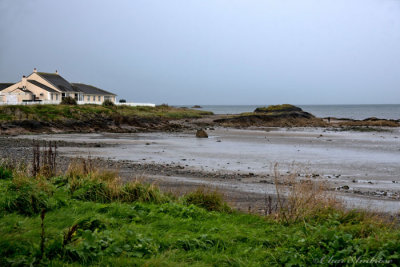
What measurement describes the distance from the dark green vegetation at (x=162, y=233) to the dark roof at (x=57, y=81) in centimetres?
6185

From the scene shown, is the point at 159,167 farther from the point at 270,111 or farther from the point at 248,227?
the point at 270,111

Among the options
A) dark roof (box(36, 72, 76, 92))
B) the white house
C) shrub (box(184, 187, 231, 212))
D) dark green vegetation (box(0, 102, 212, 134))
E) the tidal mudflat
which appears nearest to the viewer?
shrub (box(184, 187, 231, 212))

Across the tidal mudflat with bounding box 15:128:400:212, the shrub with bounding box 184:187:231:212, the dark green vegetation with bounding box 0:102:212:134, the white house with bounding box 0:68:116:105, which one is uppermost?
the white house with bounding box 0:68:116:105

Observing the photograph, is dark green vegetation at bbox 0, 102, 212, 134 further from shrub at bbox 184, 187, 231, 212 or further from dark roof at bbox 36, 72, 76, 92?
shrub at bbox 184, 187, 231, 212

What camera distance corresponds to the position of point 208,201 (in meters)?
9.00

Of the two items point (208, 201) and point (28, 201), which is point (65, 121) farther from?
point (28, 201)

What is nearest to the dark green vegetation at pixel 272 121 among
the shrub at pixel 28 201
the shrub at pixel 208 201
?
the shrub at pixel 208 201

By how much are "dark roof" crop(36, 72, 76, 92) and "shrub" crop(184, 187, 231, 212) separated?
6231 cm

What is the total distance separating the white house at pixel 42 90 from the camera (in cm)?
6022

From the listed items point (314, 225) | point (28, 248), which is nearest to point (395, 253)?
point (314, 225)

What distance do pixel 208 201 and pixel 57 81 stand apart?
65724 mm

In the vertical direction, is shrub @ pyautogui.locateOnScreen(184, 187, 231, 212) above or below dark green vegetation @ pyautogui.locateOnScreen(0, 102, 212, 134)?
below

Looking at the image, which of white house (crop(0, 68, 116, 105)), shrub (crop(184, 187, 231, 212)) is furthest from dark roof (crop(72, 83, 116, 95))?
shrub (crop(184, 187, 231, 212))

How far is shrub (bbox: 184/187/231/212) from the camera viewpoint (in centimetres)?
880
